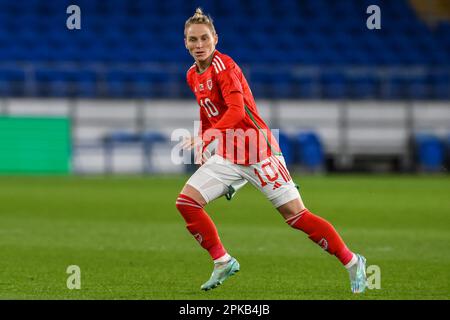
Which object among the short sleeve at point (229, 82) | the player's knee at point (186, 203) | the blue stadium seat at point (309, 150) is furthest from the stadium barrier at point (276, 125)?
the short sleeve at point (229, 82)

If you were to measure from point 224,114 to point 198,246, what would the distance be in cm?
407

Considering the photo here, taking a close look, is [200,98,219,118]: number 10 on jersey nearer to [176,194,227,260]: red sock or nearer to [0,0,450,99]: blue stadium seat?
[176,194,227,260]: red sock

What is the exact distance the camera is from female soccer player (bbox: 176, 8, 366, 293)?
7.54 m

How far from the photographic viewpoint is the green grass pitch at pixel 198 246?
25.6 feet

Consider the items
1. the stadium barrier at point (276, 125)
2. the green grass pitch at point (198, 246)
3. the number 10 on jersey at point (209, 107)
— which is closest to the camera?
the number 10 on jersey at point (209, 107)

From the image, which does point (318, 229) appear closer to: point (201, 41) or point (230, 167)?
point (230, 167)

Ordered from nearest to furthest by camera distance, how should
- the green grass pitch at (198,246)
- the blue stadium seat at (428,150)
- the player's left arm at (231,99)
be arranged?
the player's left arm at (231,99) < the green grass pitch at (198,246) < the blue stadium seat at (428,150)

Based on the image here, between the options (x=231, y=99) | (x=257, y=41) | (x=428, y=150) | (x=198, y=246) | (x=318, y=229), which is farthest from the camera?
(x=257, y=41)

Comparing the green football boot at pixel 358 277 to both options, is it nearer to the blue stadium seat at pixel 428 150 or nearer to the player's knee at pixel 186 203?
the player's knee at pixel 186 203

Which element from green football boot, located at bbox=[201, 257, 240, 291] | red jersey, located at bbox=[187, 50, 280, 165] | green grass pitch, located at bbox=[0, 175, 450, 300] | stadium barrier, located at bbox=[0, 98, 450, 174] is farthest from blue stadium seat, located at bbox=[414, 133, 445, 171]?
green football boot, located at bbox=[201, 257, 240, 291]

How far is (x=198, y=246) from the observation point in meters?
11.3

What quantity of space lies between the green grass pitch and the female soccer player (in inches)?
13.1

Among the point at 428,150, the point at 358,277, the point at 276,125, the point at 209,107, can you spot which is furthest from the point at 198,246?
the point at 428,150

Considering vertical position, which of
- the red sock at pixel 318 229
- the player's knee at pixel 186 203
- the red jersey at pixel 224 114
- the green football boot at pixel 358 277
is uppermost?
the red jersey at pixel 224 114
